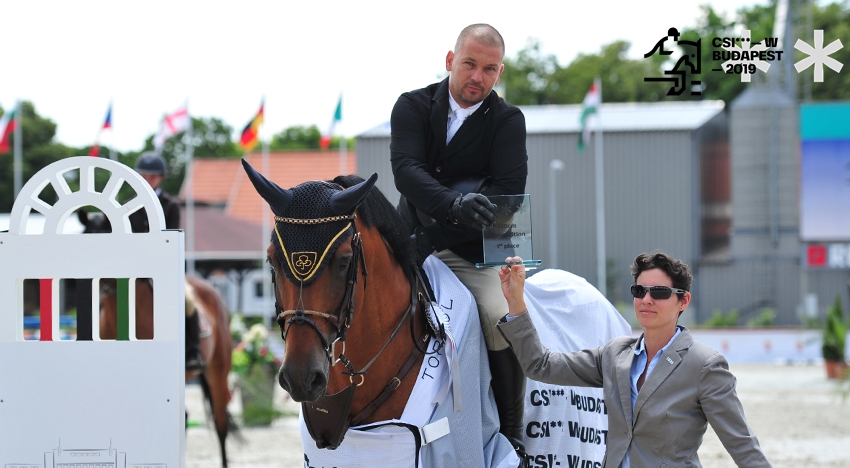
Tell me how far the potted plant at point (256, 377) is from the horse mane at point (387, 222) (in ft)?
29.6

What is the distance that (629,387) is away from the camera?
3309 millimetres

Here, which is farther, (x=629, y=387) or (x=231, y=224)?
(x=231, y=224)

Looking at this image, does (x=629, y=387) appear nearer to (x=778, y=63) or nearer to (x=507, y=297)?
(x=507, y=297)

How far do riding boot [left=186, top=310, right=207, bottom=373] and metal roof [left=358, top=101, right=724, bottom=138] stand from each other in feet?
75.3

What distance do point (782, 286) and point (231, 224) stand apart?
18.1 metres

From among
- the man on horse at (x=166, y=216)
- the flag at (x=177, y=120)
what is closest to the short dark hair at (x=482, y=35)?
the man on horse at (x=166, y=216)

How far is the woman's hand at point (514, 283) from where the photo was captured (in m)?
3.50

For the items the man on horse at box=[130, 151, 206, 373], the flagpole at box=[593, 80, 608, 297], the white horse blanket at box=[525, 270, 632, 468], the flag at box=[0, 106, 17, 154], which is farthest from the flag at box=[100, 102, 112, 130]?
the white horse blanket at box=[525, 270, 632, 468]

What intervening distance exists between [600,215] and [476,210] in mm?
26471

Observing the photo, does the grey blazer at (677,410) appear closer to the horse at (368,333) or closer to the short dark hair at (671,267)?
the short dark hair at (671,267)

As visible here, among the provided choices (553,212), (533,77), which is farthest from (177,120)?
(533,77)

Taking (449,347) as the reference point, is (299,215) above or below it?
above

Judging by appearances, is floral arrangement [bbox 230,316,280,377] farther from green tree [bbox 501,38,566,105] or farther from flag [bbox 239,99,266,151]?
green tree [bbox 501,38,566,105]

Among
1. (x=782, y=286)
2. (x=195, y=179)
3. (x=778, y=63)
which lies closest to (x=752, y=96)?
(x=778, y=63)
